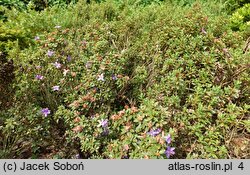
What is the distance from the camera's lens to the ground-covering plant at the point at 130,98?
261 cm

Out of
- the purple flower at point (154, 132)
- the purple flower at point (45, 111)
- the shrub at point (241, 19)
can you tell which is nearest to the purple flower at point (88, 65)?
the purple flower at point (45, 111)

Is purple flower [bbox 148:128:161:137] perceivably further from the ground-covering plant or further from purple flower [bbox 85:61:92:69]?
purple flower [bbox 85:61:92:69]

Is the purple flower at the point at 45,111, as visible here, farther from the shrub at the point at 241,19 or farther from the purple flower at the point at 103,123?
the shrub at the point at 241,19

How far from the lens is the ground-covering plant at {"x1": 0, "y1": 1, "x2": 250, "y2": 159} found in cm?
261

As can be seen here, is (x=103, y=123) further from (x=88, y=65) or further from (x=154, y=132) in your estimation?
(x=88, y=65)

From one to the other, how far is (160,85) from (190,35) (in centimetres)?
70

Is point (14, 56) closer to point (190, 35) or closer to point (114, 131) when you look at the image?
point (114, 131)

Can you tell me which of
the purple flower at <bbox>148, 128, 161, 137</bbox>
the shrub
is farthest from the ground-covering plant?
the shrub

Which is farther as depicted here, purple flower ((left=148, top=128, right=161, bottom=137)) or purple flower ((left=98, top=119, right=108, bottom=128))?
purple flower ((left=98, top=119, right=108, bottom=128))

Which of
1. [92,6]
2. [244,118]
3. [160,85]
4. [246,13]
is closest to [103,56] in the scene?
[160,85]

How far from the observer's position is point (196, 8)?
13.1ft

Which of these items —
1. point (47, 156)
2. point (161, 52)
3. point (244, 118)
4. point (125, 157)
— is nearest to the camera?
point (125, 157)

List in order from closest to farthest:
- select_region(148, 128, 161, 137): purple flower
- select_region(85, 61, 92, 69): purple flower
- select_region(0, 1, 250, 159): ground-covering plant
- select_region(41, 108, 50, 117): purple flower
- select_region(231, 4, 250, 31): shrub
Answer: select_region(148, 128, 161, 137): purple flower
select_region(0, 1, 250, 159): ground-covering plant
select_region(41, 108, 50, 117): purple flower
select_region(85, 61, 92, 69): purple flower
select_region(231, 4, 250, 31): shrub

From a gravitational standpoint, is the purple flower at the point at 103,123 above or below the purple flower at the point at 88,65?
below
